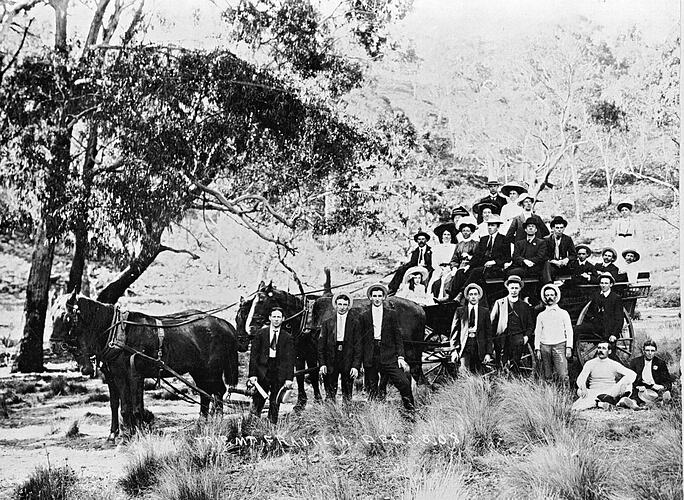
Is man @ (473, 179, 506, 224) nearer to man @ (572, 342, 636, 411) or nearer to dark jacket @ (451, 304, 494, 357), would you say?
dark jacket @ (451, 304, 494, 357)

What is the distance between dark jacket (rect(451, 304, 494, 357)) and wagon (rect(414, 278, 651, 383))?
52 millimetres

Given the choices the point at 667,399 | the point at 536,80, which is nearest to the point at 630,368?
the point at 667,399

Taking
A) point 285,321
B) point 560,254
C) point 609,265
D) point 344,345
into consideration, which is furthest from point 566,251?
point 285,321

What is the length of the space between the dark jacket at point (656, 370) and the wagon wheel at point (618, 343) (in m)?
0.06

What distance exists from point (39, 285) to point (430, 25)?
2.80 metres

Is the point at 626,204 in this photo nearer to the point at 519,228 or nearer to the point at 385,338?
the point at 519,228

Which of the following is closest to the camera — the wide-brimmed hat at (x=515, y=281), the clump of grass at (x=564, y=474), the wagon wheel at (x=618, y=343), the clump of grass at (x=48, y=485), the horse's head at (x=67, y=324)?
the clump of grass at (x=564, y=474)

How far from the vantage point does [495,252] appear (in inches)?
186

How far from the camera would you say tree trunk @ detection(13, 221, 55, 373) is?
4473 millimetres

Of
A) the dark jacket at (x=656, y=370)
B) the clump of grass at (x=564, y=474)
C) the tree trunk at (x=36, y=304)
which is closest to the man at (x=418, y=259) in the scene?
the clump of grass at (x=564, y=474)

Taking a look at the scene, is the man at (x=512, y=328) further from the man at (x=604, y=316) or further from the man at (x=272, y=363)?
the man at (x=272, y=363)

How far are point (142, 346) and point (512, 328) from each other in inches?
87.1

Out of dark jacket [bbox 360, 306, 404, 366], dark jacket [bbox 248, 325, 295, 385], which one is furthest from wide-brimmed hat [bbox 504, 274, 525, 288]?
dark jacket [bbox 248, 325, 295, 385]

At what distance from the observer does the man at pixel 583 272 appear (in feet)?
15.2
